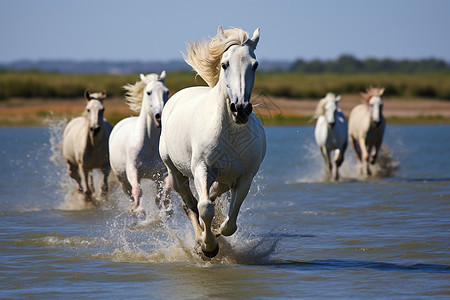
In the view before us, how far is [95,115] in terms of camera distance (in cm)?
1122

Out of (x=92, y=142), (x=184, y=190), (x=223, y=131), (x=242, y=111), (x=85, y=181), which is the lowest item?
(x=85, y=181)

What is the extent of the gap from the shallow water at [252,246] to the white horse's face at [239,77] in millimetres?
1375

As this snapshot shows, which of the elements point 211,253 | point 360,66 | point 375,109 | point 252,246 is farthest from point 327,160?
point 360,66

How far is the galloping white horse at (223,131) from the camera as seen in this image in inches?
236

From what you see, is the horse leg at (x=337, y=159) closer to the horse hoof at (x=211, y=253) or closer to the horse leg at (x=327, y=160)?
the horse leg at (x=327, y=160)

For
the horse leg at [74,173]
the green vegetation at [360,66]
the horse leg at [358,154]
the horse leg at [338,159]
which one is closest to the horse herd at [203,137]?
the horse leg at [74,173]

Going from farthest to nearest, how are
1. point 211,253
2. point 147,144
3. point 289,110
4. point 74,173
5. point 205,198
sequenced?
point 289,110 < point 74,173 < point 147,144 < point 211,253 < point 205,198

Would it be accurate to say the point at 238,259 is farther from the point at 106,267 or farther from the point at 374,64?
the point at 374,64

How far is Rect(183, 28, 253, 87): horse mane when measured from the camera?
6.25m

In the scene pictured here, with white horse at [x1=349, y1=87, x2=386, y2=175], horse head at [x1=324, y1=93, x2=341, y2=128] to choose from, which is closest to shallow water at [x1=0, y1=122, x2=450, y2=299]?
horse head at [x1=324, y1=93, x2=341, y2=128]

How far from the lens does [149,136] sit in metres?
9.49

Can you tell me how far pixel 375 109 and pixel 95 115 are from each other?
23.4ft

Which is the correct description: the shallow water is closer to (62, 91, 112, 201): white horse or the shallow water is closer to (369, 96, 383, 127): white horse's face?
(62, 91, 112, 201): white horse

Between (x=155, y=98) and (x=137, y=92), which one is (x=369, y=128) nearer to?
(x=137, y=92)
